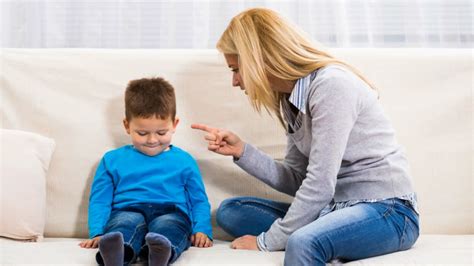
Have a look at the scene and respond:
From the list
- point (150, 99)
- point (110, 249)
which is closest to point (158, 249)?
point (110, 249)

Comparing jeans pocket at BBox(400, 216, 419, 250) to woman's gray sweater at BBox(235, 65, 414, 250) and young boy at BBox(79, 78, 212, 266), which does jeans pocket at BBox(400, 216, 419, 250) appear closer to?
woman's gray sweater at BBox(235, 65, 414, 250)

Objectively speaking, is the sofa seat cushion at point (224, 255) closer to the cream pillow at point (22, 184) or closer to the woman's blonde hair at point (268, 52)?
the cream pillow at point (22, 184)

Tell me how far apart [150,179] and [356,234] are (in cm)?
61

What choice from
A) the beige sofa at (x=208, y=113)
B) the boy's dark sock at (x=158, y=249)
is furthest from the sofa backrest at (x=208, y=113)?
the boy's dark sock at (x=158, y=249)

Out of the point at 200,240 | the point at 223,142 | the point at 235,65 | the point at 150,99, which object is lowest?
the point at 200,240

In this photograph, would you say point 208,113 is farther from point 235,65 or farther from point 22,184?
point 22,184

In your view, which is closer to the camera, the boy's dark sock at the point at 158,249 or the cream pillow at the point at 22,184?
the boy's dark sock at the point at 158,249

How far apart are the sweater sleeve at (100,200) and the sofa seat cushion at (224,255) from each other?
0.24 feet

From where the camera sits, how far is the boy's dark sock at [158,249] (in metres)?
1.40

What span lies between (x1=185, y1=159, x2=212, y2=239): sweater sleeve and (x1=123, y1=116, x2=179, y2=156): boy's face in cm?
11

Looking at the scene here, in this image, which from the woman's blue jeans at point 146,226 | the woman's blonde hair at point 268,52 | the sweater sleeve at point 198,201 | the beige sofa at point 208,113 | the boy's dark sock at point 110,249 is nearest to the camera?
the boy's dark sock at point 110,249

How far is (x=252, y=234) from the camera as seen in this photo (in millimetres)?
1748

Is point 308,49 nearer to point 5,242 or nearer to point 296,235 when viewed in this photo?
point 296,235

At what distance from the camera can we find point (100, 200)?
1.75 metres
